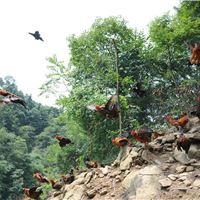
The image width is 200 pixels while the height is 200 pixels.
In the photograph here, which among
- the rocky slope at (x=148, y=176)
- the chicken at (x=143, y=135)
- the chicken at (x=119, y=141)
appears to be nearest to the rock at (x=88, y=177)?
the rocky slope at (x=148, y=176)

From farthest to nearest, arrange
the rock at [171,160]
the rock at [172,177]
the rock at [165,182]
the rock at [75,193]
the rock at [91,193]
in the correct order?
the rock at [75,193], the rock at [91,193], the rock at [171,160], the rock at [172,177], the rock at [165,182]

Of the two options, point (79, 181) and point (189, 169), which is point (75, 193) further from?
point (189, 169)

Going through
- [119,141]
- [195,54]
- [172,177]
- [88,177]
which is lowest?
[88,177]

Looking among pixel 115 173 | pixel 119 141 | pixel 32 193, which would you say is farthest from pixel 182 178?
pixel 32 193

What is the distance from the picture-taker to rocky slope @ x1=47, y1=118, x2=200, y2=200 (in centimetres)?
732

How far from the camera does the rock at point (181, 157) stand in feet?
25.9

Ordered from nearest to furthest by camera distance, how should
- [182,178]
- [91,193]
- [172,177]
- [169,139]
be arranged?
1. [182,178]
2. [172,177]
3. [91,193]
4. [169,139]

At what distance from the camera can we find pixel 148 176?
25.5ft

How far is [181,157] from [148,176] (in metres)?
0.80

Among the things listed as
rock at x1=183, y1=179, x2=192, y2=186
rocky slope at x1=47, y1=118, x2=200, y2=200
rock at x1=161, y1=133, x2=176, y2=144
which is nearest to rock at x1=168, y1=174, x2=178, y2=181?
rocky slope at x1=47, y1=118, x2=200, y2=200

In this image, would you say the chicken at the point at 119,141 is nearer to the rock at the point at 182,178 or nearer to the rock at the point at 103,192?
the rock at the point at 103,192

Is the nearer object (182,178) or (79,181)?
(182,178)

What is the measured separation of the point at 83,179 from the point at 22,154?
111 feet

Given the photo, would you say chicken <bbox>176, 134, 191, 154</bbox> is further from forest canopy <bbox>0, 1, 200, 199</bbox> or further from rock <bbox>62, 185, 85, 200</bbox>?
forest canopy <bbox>0, 1, 200, 199</bbox>
